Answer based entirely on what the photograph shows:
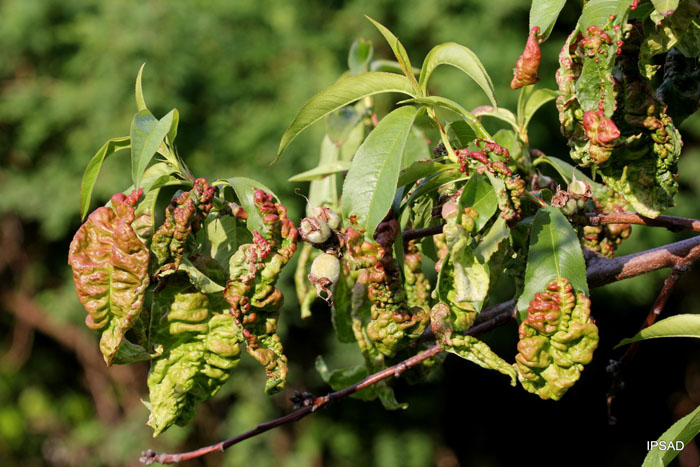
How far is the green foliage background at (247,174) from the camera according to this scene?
13.6 ft

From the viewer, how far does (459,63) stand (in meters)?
1.22

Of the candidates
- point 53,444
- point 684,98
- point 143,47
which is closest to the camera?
point 684,98

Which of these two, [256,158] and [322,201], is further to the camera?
[256,158]

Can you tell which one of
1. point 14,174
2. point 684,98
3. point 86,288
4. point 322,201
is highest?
point 684,98

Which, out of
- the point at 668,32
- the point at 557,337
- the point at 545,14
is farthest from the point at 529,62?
the point at 557,337

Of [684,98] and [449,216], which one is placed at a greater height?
[684,98]

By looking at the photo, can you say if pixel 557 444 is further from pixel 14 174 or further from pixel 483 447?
pixel 14 174

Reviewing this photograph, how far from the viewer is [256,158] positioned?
4.25 m

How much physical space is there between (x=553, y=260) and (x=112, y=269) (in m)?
0.71

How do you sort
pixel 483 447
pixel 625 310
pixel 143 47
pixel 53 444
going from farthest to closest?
pixel 53 444 → pixel 483 447 → pixel 625 310 → pixel 143 47

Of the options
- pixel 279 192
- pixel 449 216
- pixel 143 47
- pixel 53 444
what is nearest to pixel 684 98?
pixel 449 216

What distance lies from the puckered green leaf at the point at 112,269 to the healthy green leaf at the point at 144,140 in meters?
0.05

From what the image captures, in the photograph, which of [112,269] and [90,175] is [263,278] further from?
[90,175]

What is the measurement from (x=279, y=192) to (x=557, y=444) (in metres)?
3.03
